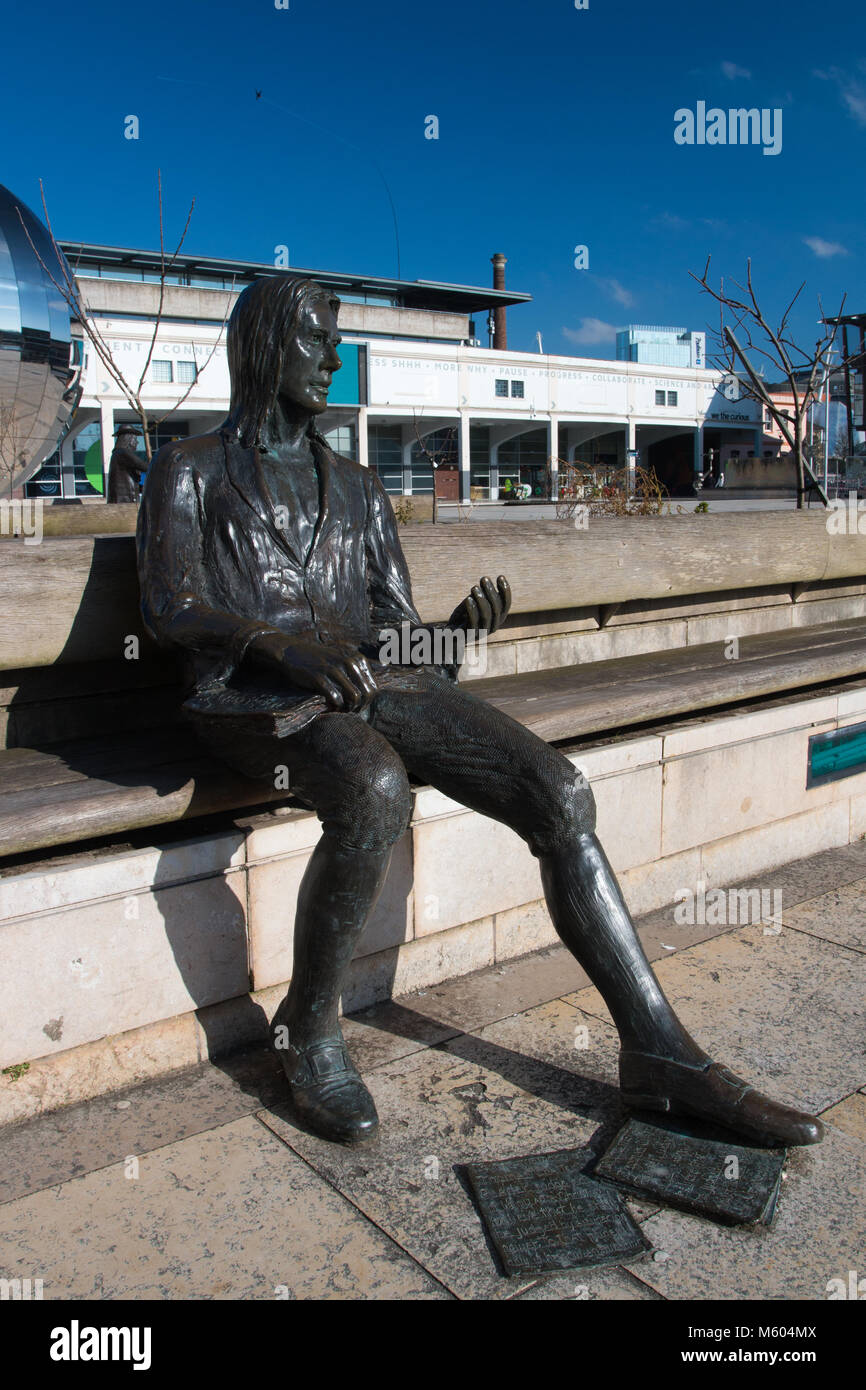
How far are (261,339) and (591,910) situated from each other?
188cm

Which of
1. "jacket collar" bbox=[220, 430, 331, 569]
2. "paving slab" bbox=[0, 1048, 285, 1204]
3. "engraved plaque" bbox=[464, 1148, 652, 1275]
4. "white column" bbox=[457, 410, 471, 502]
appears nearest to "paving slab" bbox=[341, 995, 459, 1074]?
"paving slab" bbox=[0, 1048, 285, 1204]

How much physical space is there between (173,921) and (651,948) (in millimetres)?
1792

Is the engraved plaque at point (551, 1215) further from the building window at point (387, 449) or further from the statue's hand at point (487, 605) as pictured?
the building window at point (387, 449)

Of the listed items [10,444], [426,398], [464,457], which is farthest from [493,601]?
[464,457]

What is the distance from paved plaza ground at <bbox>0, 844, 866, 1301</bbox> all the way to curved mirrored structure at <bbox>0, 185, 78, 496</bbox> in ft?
30.7

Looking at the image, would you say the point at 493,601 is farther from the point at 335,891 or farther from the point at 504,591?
the point at 335,891

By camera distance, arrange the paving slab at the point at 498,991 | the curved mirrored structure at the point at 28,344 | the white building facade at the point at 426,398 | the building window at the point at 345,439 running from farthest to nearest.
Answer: the building window at the point at 345,439 < the white building facade at the point at 426,398 < the curved mirrored structure at the point at 28,344 < the paving slab at the point at 498,991

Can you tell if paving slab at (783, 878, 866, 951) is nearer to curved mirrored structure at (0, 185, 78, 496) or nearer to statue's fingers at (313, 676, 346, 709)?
statue's fingers at (313, 676, 346, 709)

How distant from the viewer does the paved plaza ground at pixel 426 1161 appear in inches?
86.3

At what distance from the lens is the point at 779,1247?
7.49 ft

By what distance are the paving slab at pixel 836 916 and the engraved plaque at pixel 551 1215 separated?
5.93ft

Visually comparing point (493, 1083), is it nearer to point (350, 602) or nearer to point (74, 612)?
point (350, 602)

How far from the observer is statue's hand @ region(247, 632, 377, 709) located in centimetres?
274

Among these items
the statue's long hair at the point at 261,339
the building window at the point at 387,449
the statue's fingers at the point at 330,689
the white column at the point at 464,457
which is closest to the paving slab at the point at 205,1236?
the statue's fingers at the point at 330,689
